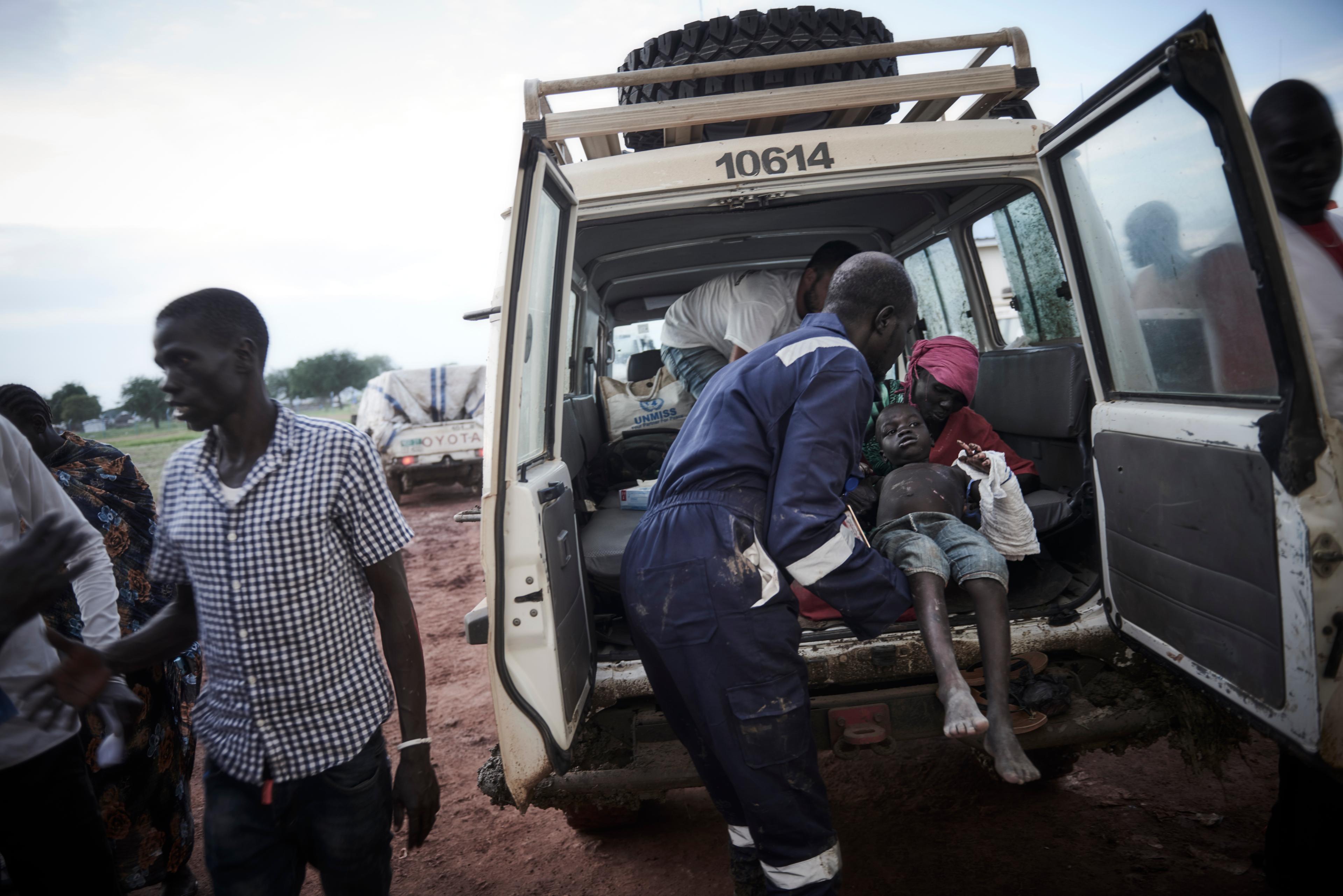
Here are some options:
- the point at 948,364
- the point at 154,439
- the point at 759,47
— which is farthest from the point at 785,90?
the point at 154,439

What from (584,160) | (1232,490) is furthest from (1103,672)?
(584,160)

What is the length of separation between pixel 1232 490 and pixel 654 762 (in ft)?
5.65

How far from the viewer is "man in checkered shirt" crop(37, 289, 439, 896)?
1.65 m

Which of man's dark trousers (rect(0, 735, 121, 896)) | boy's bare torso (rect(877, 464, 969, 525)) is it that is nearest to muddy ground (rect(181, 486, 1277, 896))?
boy's bare torso (rect(877, 464, 969, 525))

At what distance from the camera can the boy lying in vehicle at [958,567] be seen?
224 centimetres

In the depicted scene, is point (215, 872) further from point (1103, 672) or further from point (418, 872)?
point (1103, 672)

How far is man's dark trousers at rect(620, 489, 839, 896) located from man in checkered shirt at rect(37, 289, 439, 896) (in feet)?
2.07

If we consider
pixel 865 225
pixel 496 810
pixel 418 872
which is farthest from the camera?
pixel 865 225

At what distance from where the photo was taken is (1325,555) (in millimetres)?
1670

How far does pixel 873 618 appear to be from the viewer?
6.88 feet

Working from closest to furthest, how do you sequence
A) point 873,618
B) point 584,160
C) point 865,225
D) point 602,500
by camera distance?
point 873,618 → point 584,160 → point 602,500 → point 865,225

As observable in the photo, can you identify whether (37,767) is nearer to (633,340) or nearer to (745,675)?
(745,675)

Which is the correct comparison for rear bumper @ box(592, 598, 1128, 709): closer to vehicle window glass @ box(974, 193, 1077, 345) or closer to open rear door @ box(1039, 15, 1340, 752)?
open rear door @ box(1039, 15, 1340, 752)

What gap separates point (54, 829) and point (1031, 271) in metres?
3.84
